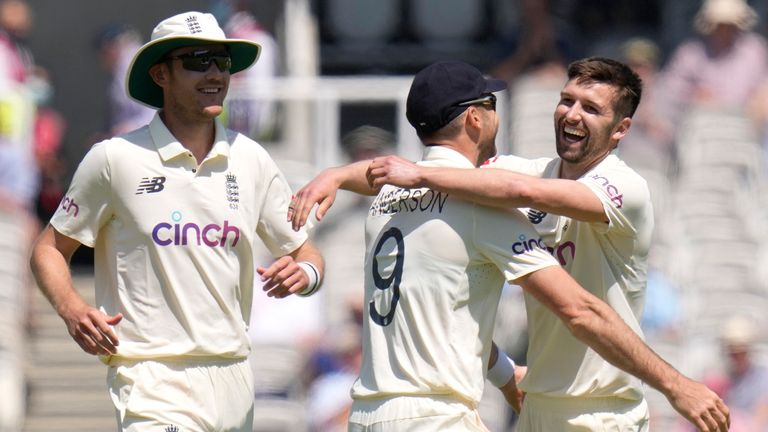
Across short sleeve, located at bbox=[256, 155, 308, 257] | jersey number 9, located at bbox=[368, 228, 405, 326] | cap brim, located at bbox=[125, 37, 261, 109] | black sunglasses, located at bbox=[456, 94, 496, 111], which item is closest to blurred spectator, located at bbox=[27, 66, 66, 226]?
cap brim, located at bbox=[125, 37, 261, 109]

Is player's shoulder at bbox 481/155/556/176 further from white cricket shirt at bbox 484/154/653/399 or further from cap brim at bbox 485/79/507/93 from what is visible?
cap brim at bbox 485/79/507/93

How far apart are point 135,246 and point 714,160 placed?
8.39 meters

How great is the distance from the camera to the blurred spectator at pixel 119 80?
532 inches

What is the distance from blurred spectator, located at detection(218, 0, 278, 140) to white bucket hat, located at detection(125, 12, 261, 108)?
6.42m

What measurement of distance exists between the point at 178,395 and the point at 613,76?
189cm

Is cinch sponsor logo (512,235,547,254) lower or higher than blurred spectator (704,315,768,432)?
higher

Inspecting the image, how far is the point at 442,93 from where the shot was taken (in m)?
6.32

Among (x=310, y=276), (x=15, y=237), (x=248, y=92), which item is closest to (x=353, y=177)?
(x=310, y=276)

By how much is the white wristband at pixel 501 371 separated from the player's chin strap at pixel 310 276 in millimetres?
764

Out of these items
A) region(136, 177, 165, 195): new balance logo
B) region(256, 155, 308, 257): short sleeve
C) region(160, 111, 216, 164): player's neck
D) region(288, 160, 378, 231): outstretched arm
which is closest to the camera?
region(288, 160, 378, 231): outstretched arm

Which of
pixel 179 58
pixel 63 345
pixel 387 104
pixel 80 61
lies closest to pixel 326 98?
pixel 387 104

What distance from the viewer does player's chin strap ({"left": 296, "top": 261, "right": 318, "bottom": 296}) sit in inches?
261

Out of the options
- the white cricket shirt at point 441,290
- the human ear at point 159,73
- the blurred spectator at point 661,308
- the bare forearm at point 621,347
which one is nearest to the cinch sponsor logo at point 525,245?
the white cricket shirt at point 441,290

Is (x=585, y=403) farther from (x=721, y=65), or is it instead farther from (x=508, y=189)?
(x=721, y=65)
